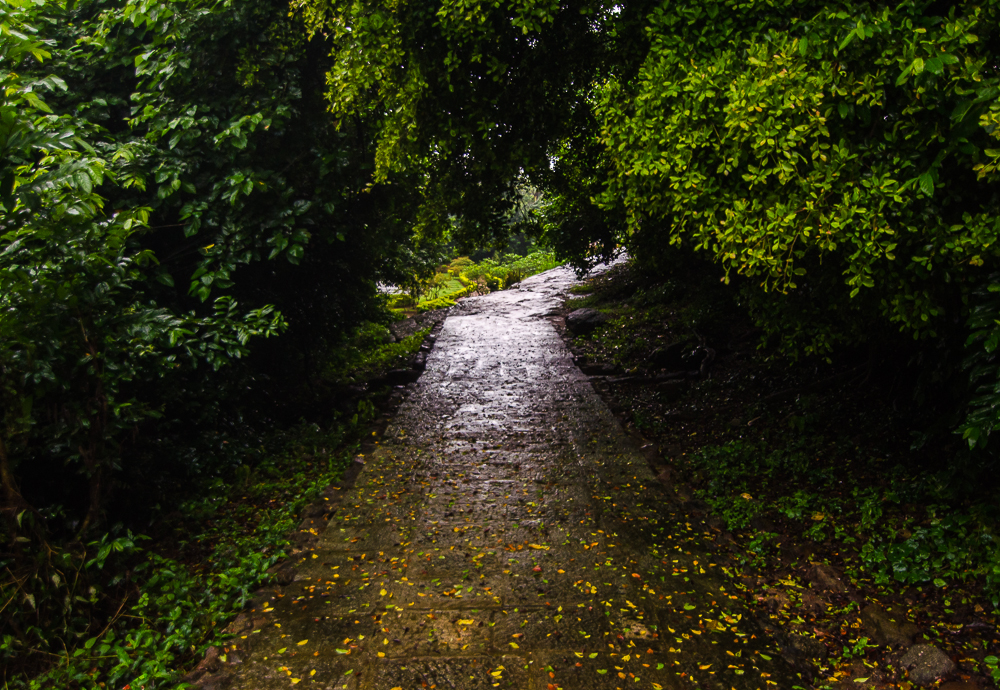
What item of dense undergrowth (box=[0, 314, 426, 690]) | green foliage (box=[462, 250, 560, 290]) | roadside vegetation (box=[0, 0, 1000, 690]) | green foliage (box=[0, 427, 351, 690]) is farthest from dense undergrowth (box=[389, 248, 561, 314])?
green foliage (box=[0, 427, 351, 690])

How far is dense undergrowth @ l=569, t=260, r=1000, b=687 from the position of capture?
3.74 metres

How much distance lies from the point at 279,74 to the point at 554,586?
503 centimetres

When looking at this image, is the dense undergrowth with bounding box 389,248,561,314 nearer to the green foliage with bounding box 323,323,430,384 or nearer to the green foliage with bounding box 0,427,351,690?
the green foliage with bounding box 323,323,430,384

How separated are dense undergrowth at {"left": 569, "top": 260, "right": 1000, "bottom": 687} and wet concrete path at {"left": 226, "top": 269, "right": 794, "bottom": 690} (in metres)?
0.42

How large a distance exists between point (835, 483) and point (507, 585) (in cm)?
295

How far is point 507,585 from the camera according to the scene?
13.9 feet

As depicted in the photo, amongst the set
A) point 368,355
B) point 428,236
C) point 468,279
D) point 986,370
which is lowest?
point 368,355

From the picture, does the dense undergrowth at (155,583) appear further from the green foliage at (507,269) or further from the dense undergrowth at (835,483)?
the green foliage at (507,269)

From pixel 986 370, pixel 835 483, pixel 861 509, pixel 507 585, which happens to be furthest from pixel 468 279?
pixel 986 370

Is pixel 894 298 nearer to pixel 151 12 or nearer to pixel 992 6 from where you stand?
pixel 992 6

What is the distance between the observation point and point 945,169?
3.48m

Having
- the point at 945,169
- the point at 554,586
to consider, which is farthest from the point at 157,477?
the point at 945,169

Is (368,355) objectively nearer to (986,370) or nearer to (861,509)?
(861,509)

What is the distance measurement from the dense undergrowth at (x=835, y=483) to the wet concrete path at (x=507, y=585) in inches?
16.5
